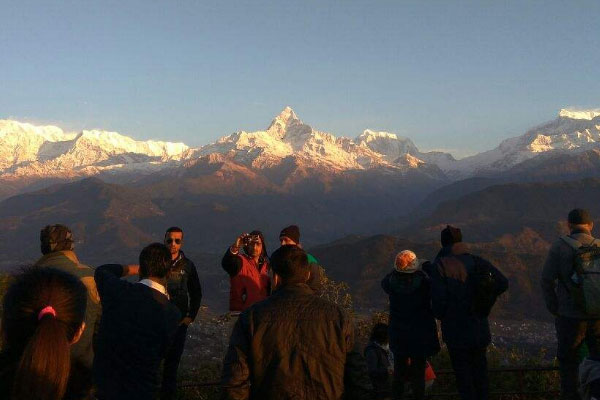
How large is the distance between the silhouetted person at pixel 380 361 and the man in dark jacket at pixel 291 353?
10.5ft

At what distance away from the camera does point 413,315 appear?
678 cm

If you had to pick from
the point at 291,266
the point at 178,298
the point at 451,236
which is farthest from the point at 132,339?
the point at 451,236

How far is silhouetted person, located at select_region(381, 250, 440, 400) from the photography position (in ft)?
22.0

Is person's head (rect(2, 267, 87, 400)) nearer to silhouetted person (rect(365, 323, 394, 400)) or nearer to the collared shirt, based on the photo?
the collared shirt

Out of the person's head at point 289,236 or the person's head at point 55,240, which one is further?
the person's head at point 289,236

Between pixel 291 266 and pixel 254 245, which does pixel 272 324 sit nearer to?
pixel 291 266

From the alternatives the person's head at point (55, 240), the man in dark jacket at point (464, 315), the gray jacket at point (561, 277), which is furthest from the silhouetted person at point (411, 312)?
the person's head at point (55, 240)

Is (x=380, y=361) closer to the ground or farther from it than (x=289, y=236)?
closer to the ground

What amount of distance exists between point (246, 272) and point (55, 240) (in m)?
2.93

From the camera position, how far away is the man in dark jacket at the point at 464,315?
637 cm

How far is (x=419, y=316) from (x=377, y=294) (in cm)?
13478

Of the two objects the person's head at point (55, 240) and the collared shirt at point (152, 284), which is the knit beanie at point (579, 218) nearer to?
the collared shirt at point (152, 284)

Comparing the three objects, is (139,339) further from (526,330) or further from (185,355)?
(526,330)

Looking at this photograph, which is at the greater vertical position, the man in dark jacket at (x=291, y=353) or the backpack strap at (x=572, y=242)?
the backpack strap at (x=572, y=242)
